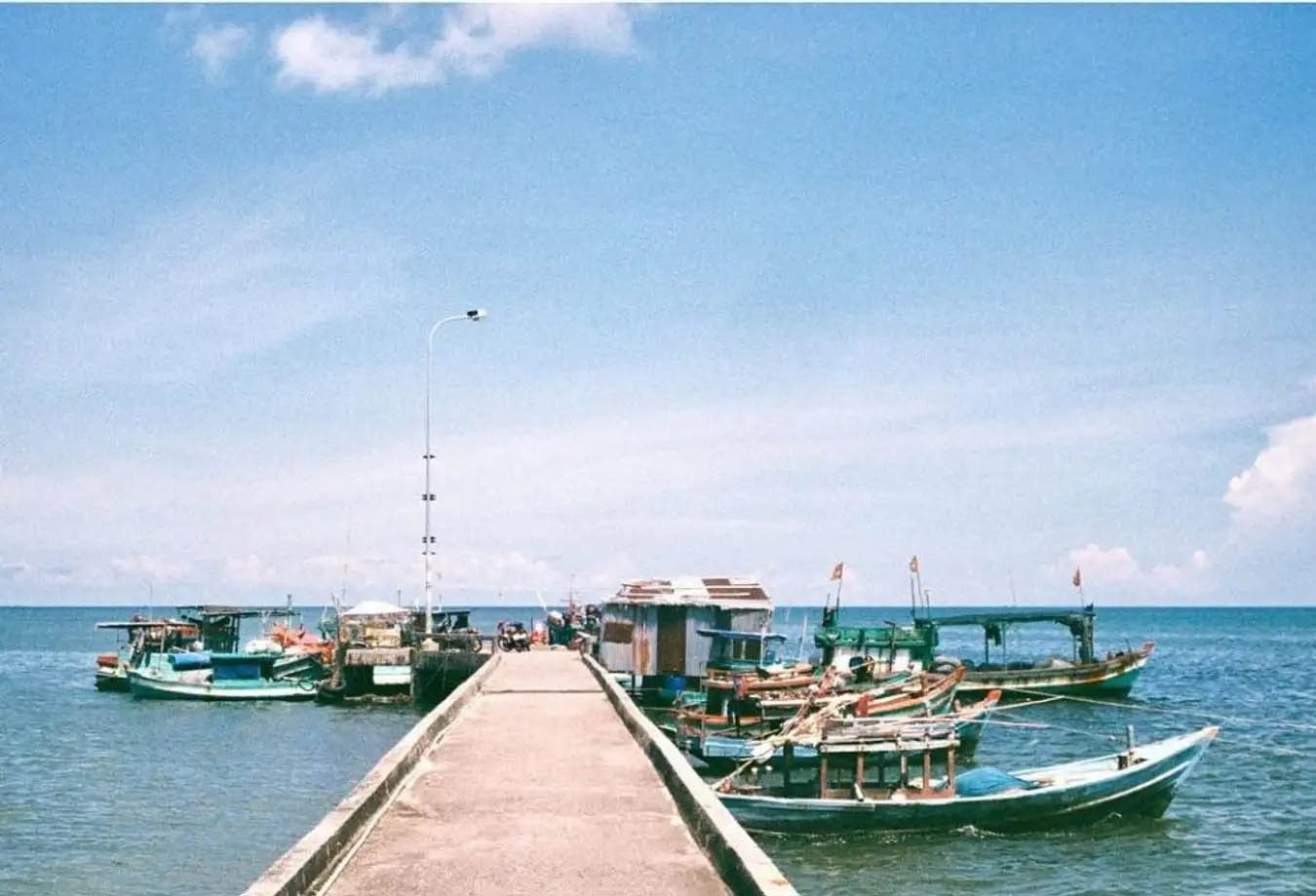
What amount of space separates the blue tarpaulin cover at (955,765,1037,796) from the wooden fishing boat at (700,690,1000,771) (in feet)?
3.44

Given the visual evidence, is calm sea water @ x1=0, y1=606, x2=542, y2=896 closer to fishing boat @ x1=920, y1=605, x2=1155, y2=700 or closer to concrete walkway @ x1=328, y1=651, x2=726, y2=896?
concrete walkway @ x1=328, y1=651, x2=726, y2=896

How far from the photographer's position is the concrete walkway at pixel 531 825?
28.5 ft

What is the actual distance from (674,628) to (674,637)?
30 centimetres

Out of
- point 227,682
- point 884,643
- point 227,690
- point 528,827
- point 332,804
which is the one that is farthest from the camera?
point 227,682

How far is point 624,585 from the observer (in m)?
41.5

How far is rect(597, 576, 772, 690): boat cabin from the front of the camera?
38.0m

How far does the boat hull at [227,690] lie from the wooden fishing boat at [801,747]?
87.7 ft

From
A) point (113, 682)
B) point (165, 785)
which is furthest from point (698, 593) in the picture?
point (113, 682)

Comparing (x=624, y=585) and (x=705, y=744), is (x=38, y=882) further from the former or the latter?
(x=624, y=585)

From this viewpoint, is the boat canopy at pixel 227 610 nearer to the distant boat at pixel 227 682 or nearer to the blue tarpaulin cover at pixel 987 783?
the distant boat at pixel 227 682

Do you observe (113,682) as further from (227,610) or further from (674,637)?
(674,637)

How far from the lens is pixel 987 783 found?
73.0 ft

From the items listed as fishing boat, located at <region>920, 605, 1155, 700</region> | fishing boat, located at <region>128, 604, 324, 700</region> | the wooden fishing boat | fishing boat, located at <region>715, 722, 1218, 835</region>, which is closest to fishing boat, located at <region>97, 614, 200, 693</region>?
fishing boat, located at <region>128, 604, 324, 700</region>

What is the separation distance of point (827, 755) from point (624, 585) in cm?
2114
